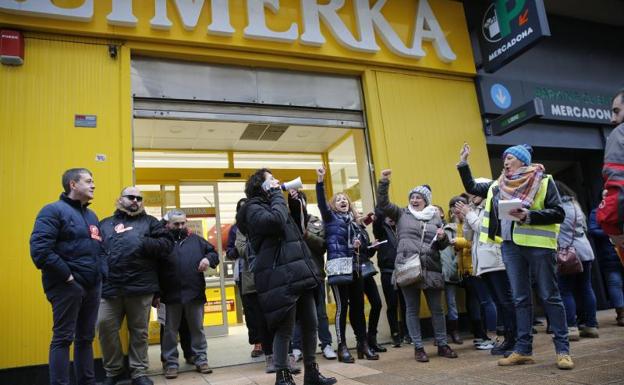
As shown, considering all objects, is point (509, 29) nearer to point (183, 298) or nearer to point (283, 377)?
point (183, 298)

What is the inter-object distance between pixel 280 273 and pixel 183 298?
195 centimetres

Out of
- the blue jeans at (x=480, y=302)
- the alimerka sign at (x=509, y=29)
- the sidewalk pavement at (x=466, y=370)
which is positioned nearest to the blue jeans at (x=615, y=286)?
the sidewalk pavement at (x=466, y=370)

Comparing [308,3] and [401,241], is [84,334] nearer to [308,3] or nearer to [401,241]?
[401,241]

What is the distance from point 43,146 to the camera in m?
5.05

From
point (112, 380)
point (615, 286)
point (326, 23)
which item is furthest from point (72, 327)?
point (615, 286)

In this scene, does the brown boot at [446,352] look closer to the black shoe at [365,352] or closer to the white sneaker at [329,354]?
the black shoe at [365,352]

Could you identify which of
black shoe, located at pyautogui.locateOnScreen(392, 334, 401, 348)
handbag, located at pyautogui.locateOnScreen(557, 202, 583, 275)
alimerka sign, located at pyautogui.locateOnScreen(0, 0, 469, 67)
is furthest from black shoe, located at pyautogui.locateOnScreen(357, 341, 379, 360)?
alimerka sign, located at pyautogui.locateOnScreen(0, 0, 469, 67)

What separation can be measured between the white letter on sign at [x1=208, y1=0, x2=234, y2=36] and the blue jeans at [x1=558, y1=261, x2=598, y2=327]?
4.95m

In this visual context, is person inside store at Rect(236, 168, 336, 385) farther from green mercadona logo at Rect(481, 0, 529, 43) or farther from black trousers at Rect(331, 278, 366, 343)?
green mercadona logo at Rect(481, 0, 529, 43)

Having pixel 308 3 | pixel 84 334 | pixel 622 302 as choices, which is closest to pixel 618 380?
pixel 622 302

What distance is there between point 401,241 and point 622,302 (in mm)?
3108

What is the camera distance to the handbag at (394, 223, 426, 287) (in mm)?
4637

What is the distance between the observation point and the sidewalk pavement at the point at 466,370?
341cm

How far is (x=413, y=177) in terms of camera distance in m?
6.88
